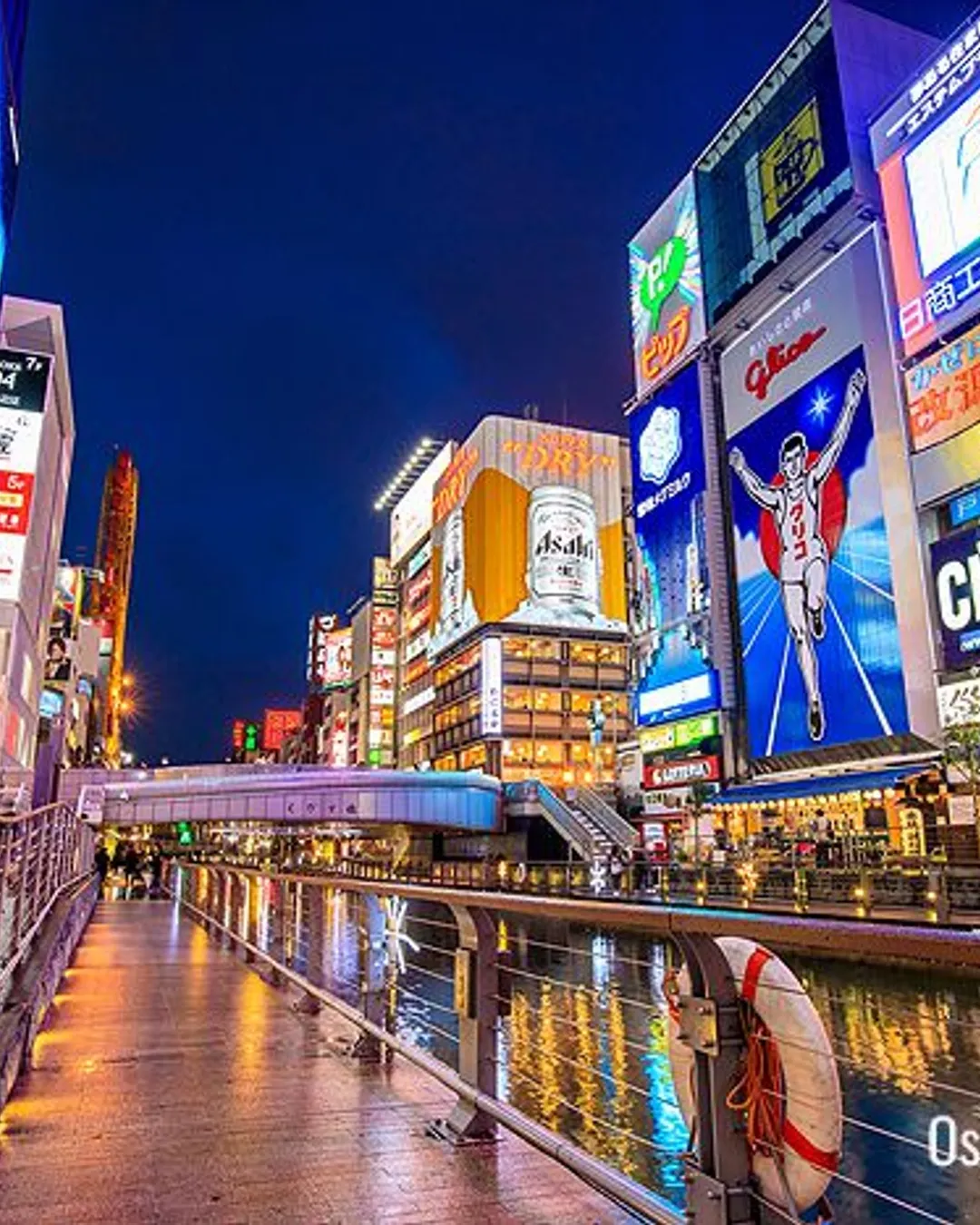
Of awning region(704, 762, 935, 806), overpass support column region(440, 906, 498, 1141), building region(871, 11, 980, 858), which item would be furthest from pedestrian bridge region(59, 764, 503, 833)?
overpass support column region(440, 906, 498, 1141)

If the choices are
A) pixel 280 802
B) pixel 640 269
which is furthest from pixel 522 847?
pixel 640 269

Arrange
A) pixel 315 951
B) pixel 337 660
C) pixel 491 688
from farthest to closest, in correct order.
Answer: pixel 337 660
pixel 491 688
pixel 315 951

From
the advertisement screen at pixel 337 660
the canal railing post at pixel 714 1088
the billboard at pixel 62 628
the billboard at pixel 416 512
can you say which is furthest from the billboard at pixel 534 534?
the canal railing post at pixel 714 1088

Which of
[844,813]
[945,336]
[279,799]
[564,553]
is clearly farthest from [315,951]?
[564,553]

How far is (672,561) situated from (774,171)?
737 inches

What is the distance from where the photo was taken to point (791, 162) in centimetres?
4206

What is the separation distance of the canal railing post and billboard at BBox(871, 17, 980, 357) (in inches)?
1283

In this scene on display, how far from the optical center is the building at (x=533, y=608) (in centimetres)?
7119

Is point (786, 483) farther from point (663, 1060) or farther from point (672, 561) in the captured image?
point (663, 1060)

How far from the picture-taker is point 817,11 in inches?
1654

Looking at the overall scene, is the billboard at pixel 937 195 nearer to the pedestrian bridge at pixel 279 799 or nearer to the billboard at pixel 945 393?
the billboard at pixel 945 393

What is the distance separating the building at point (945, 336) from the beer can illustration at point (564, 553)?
41.7m

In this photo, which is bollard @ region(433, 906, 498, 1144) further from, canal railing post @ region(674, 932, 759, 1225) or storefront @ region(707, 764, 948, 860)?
storefront @ region(707, 764, 948, 860)

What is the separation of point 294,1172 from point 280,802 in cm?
4689
